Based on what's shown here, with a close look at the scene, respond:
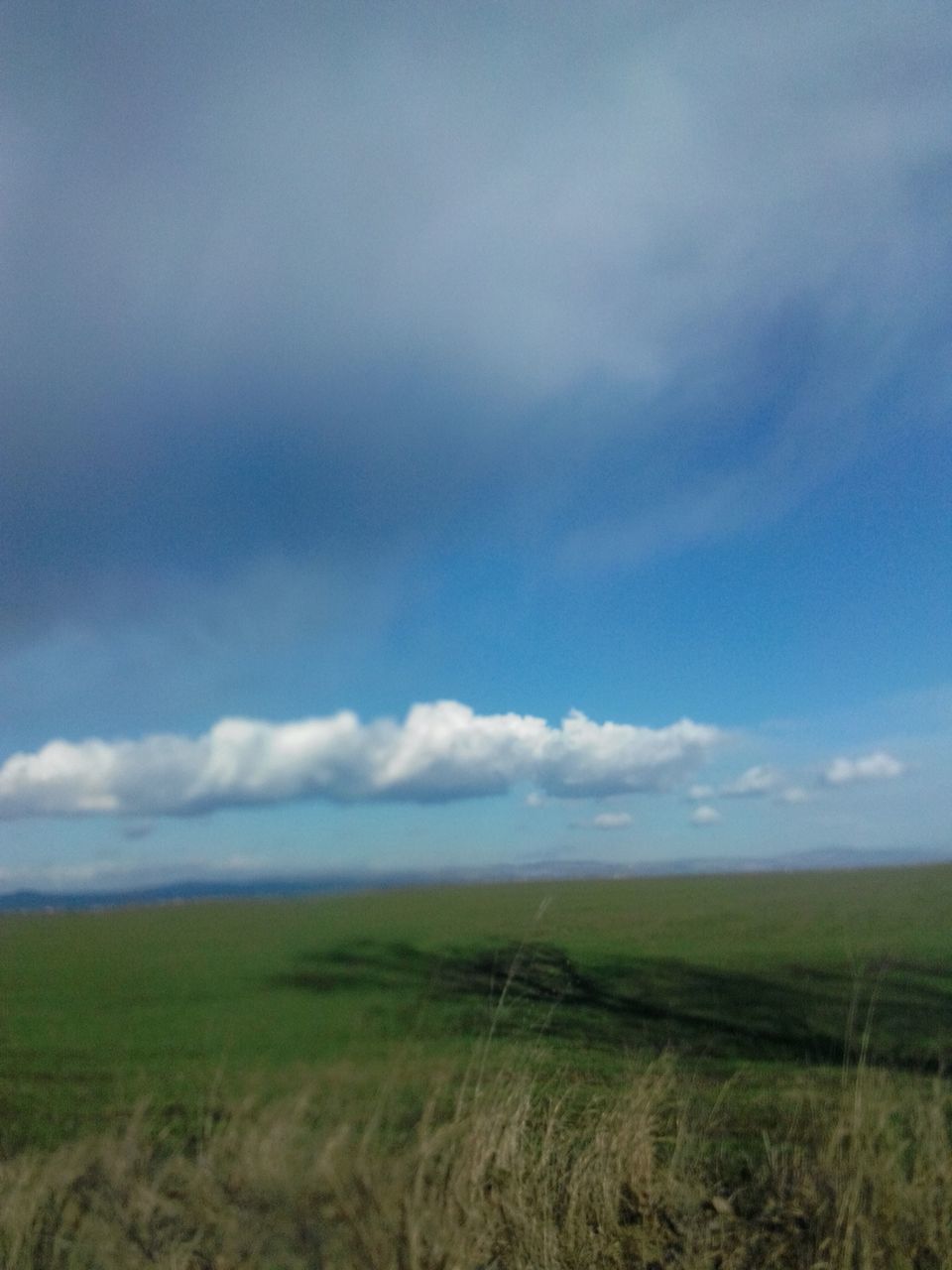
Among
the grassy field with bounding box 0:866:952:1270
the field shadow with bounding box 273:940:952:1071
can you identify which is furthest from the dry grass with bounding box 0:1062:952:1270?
the field shadow with bounding box 273:940:952:1071

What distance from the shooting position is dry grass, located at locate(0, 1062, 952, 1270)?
4324 millimetres

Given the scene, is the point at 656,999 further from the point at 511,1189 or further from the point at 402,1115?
the point at 402,1115

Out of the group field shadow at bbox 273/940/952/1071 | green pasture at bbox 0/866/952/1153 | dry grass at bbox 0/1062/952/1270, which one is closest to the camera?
dry grass at bbox 0/1062/952/1270

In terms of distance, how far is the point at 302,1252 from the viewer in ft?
14.0

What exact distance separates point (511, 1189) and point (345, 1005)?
5.40 feet

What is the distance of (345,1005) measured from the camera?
4.69 metres

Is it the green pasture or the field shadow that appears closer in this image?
the green pasture

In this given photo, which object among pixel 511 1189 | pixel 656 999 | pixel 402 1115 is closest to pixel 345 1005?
pixel 402 1115

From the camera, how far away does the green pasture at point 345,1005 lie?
4.57 metres

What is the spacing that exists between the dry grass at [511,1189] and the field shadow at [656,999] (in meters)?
0.55

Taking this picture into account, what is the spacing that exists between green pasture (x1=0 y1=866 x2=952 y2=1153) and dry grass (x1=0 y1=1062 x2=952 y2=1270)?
0.24 meters

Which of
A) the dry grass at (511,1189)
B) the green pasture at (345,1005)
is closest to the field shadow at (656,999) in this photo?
the green pasture at (345,1005)

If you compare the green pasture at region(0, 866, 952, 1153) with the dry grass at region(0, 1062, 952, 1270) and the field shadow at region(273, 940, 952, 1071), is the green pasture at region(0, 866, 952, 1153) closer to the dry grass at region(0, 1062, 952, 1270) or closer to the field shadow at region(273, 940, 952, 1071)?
the field shadow at region(273, 940, 952, 1071)

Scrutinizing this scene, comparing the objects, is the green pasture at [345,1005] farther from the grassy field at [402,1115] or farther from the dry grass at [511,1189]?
the dry grass at [511,1189]
